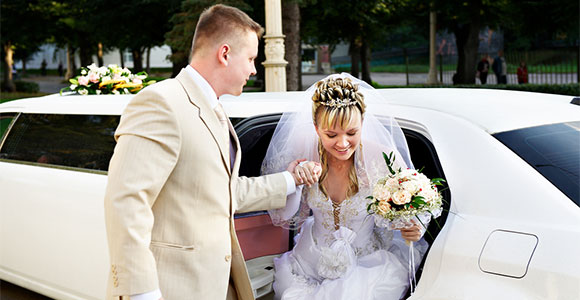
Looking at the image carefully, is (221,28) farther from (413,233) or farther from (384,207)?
(413,233)

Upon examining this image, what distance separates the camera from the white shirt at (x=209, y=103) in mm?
2016

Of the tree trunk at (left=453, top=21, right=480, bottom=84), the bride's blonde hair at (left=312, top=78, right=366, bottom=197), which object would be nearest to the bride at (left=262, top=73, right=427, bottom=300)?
the bride's blonde hair at (left=312, top=78, right=366, bottom=197)

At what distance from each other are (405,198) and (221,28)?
1023 mm

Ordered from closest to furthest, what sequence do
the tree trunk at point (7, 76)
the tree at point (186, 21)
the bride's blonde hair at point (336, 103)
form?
the bride's blonde hair at point (336, 103) < the tree at point (186, 21) < the tree trunk at point (7, 76)

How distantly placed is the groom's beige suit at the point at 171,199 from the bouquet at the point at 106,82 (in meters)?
2.39

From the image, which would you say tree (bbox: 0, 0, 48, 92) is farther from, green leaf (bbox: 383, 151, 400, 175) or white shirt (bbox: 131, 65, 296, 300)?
green leaf (bbox: 383, 151, 400, 175)

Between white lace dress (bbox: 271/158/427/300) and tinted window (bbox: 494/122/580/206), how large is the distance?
2.58 ft

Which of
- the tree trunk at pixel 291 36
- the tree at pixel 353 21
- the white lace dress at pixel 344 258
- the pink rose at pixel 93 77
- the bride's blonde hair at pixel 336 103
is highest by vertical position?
the tree at pixel 353 21

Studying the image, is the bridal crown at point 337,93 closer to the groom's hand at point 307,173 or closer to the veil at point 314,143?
the veil at point 314,143

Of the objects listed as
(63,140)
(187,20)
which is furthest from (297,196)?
(187,20)

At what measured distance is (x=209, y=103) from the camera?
227 cm

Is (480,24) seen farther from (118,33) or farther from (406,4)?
(118,33)

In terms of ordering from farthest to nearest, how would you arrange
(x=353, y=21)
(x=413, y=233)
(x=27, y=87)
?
1. (x=27, y=87)
2. (x=353, y=21)
3. (x=413, y=233)

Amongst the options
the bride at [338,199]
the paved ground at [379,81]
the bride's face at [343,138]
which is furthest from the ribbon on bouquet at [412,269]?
the paved ground at [379,81]
